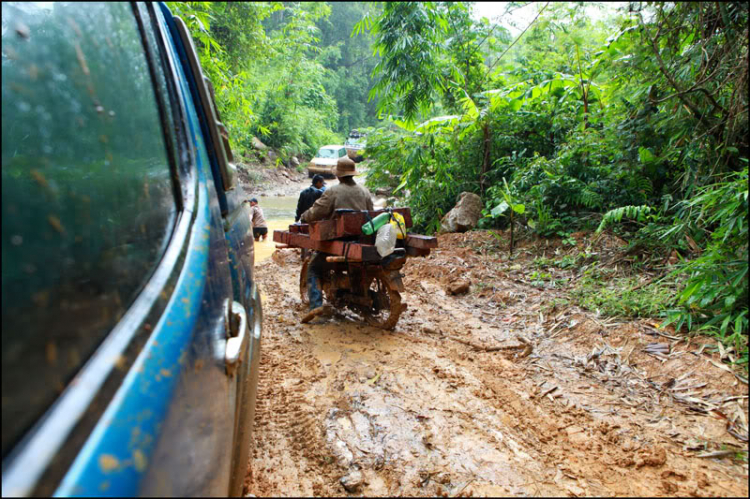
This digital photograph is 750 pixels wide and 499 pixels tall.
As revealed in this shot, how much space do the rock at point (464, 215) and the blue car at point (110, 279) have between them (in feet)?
23.7

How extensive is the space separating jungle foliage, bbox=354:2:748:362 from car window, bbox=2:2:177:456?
3.81 meters

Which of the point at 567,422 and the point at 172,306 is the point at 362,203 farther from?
the point at 172,306

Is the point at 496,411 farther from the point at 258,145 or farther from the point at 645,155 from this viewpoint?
the point at 258,145

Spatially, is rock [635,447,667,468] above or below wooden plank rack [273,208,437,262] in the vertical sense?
below

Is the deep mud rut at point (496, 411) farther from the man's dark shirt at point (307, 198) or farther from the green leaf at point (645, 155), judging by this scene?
the man's dark shirt at point (307, 198)

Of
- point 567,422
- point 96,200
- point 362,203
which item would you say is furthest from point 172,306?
point 362,203

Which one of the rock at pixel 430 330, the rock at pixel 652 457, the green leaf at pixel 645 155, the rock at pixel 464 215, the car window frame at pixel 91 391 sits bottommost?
the rock at pixel 430 330

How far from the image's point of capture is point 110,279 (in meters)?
1.08

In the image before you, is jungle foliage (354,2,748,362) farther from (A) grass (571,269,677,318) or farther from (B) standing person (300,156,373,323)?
(B) standing person (300,156,373,323)

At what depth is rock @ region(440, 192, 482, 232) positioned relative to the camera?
873 centimetres

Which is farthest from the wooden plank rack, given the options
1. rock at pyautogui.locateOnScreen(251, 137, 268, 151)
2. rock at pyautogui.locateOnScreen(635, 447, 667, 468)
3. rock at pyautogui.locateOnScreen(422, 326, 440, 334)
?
rock at pyautogui.locateOnScreen(251, 137, 268, 151)

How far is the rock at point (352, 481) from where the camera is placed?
7.86 ft

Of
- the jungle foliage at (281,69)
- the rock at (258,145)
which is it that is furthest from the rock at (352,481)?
the rock at (258,145)

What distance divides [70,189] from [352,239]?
3769 mm
